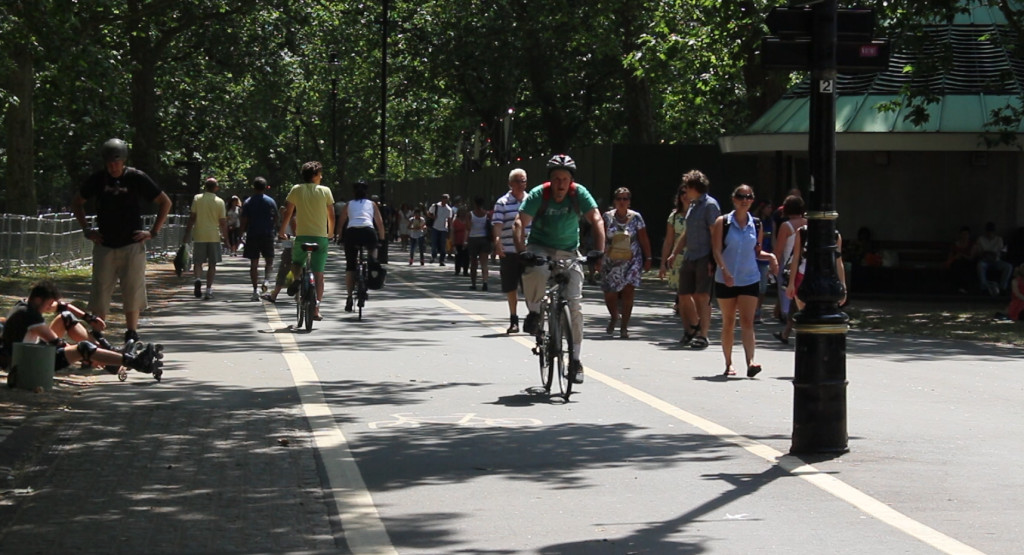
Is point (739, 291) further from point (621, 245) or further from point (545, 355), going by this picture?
point (621, 245)

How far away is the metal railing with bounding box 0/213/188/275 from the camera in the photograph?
29.0 meters

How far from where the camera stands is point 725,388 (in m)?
12.9

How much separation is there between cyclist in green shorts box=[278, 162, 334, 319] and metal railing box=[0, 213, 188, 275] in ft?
27.2

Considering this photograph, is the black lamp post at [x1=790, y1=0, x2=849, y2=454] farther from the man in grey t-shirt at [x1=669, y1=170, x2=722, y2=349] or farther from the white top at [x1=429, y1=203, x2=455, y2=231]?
the white top at [x1=429, y1=203, x2=455, y2=231]

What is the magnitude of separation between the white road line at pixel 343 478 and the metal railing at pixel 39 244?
1510cm

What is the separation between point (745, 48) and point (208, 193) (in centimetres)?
888

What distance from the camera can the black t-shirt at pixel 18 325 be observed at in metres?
12.2

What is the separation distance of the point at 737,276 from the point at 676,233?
4.99m

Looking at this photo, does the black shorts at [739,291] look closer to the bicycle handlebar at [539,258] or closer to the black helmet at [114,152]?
the bicycle handlebar at [539,258]

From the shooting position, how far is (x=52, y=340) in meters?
12.2

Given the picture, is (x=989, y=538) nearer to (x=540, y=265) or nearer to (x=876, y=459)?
(x=876, y=459)

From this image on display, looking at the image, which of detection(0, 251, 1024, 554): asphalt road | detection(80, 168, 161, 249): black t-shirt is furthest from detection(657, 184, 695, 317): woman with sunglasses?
detection(80, 168, 161, 249): black t-shirt

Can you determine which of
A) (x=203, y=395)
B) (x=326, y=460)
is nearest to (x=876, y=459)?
(x=326, y=460)

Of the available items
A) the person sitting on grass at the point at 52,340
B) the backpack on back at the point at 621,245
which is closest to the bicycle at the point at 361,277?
the backpack on back at the point at 621,245
